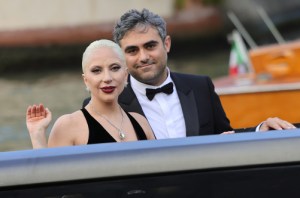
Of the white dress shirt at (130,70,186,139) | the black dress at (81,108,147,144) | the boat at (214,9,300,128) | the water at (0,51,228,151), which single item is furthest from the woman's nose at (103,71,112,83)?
the water at (0,51,228,151)

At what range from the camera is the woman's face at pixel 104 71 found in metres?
3.09

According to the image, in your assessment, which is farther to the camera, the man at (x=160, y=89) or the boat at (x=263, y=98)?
the boat at (x=263, y=98)

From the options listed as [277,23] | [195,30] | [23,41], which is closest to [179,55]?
[195,30]

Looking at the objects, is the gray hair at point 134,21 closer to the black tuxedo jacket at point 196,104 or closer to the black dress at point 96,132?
the black tuxedo jacket at point 196,104

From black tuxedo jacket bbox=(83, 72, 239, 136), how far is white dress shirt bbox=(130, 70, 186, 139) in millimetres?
28

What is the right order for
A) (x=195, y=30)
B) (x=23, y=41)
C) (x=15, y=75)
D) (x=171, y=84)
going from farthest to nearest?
(x=195, y=30) < (x=23, y=41) < (x=15, y=75) < (x=171, y=84)

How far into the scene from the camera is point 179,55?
1029 inches

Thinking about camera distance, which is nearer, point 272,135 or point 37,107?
point 272,135

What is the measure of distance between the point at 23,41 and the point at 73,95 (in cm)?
788

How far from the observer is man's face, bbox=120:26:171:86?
3.66 metres

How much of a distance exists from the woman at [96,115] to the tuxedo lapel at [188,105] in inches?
18.5

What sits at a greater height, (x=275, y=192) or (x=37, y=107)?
(x=37, y=107)

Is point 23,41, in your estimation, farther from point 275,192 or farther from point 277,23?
point 275,192

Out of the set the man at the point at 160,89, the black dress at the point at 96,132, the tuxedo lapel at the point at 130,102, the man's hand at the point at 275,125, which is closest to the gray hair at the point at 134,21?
the man at the point at 160,89
